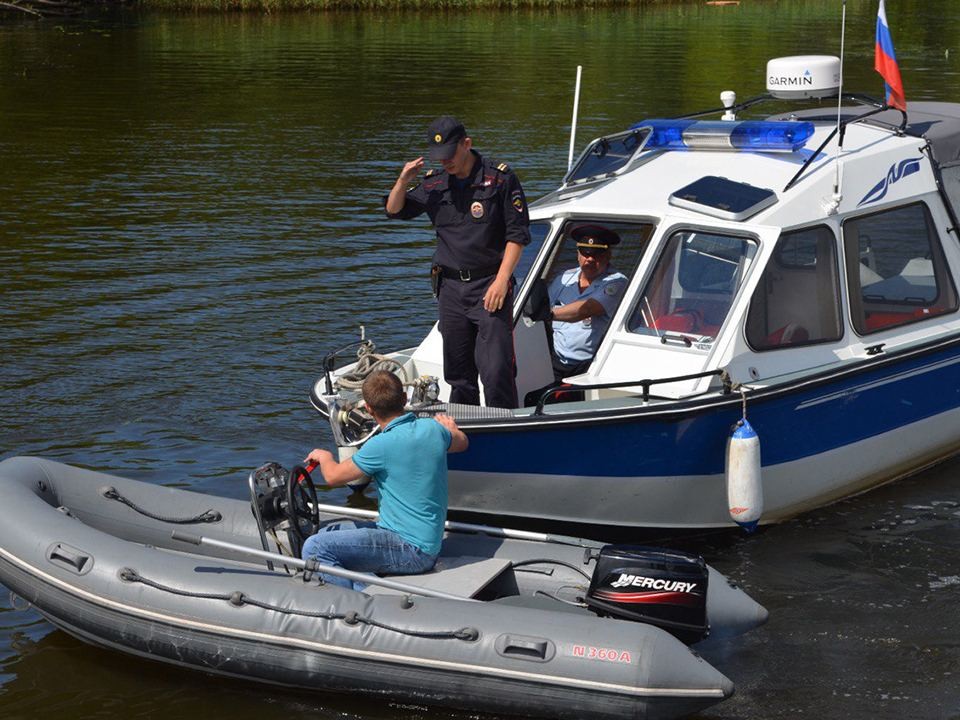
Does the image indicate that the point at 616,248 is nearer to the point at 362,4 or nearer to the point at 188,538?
the point at 188,538

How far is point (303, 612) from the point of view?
19.9 ft

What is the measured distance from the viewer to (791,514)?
805cm

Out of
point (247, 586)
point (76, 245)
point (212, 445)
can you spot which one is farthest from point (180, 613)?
point (76, 245)

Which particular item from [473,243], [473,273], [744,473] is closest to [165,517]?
[473,273]

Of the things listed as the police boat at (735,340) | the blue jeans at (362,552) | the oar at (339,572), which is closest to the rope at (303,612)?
the oar at (339,572)

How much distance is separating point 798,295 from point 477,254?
1.90 meters

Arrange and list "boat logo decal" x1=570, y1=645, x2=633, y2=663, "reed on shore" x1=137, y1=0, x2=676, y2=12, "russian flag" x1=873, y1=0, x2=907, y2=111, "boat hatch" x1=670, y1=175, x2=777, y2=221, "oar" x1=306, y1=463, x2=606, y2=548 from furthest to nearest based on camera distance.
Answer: "reed on shore" x1=137, y1=0, x2=676, y2=12, "russian flag" x1=873, y1=0, x2=907, y2=111, "boat hatch" x1=670, y1=175, x2=777, y2=221, "oar" x1=306, y1=463, x2=606, y2=548, "boat logo decal" x1=570, y1=645, x2=633, y2=663

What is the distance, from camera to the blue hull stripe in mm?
7137

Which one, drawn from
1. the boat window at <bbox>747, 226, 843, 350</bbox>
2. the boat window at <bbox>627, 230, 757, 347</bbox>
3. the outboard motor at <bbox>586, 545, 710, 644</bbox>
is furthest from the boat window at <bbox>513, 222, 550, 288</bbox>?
the outboard motor at <bbox>586, 545, 710, 644</bbox>

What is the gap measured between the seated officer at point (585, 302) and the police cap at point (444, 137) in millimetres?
1075

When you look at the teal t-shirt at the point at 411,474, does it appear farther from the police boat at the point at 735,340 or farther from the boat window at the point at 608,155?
the boat window at the point at 608,155

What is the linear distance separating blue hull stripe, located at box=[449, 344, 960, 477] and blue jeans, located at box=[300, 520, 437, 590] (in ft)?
3.10

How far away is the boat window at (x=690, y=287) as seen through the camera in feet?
25.5

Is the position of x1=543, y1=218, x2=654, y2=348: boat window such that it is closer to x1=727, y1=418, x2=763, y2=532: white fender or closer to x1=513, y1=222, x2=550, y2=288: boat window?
x1=513, y1=222, x2=550, y2=288: boat window
